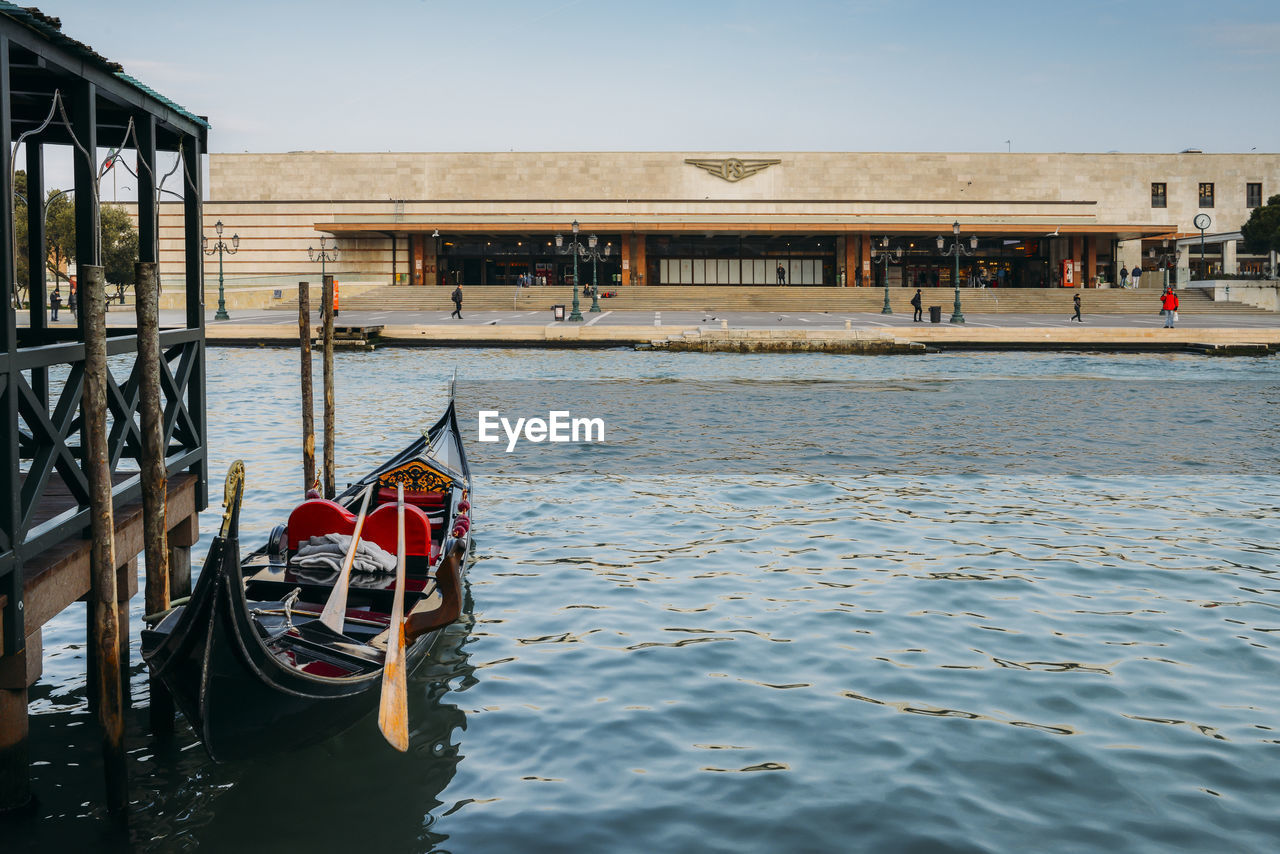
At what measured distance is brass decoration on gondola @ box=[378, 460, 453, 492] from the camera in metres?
11.3

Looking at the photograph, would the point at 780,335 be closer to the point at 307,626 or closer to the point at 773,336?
the point at 773,336

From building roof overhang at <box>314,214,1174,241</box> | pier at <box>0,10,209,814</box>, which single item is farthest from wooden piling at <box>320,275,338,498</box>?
building roof overhang at <box>314,214,1174,241</box>

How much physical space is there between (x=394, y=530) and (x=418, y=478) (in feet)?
9.09

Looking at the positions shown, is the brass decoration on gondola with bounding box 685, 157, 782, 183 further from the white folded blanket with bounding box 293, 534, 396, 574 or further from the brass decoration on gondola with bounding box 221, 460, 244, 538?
the brass decoration on gondola with bounding box 221, 460, 244, 538

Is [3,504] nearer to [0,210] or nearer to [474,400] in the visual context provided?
[0,210]

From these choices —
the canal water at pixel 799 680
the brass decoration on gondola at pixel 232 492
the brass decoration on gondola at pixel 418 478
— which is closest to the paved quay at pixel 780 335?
the canal water at pixel 799 680

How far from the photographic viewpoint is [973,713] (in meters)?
7.29

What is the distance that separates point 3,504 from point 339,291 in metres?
56.3

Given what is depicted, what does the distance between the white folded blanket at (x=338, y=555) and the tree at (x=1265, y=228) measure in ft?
221

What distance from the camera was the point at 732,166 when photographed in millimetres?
73312

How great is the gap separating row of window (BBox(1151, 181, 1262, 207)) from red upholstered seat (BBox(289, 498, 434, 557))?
7965 centimetres

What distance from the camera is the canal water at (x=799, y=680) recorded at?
5930 mm

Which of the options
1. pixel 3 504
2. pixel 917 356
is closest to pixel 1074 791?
pixel 3 504

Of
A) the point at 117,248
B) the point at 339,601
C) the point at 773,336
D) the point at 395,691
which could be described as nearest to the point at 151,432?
the point at 339,601
